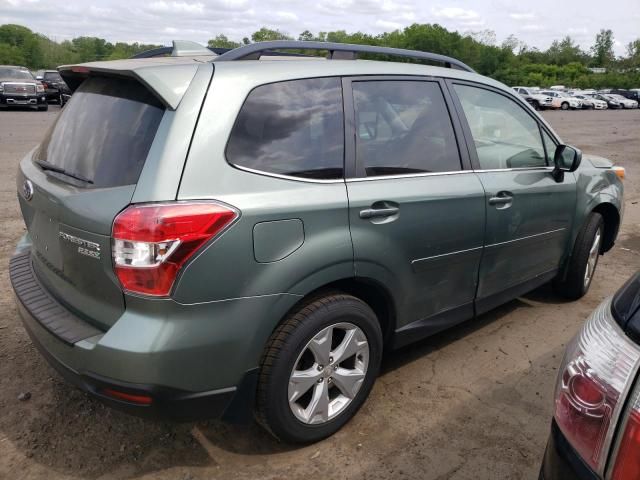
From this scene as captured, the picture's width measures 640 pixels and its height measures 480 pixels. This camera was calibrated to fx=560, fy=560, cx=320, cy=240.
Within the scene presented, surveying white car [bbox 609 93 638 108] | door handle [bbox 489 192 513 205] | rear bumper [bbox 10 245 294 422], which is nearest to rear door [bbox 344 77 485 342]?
door handle [bbox 489 192 513 205]

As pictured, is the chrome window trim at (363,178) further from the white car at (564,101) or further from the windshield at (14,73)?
the white car at (564,101)

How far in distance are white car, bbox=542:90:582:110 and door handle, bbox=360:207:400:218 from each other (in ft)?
156

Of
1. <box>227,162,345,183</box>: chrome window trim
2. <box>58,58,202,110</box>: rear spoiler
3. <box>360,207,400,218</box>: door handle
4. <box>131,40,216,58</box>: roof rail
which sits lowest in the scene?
<box>360,207,400,218</box>: door handle

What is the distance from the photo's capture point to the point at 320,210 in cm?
247

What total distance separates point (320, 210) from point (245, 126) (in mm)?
484

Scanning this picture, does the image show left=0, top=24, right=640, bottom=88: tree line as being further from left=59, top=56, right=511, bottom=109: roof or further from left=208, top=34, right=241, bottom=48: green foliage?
left=59, top=56, right=511, bottom=109: roof

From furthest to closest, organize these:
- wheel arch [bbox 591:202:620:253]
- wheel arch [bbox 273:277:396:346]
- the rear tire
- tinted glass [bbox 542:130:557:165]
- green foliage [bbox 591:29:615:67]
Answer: green foliage [bbox 591:29:615:67], wheel arch [bbox 591:202:620:253], the rear tire, tinted glass [bbox 542:130:557:165], wheel arch [bbox 273:277:396:346]

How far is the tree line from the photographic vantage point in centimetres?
8856

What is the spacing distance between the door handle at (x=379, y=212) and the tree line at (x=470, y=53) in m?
81.8

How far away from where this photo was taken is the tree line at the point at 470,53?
88.6 m

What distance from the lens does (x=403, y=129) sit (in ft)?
9.98

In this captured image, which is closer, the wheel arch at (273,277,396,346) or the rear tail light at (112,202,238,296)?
the rear tail light at (112,202,238,296)

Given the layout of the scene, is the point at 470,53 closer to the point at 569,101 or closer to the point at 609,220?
the point at 569,101

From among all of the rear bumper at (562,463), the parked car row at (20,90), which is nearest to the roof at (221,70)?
the rear bumper at (562,463)
